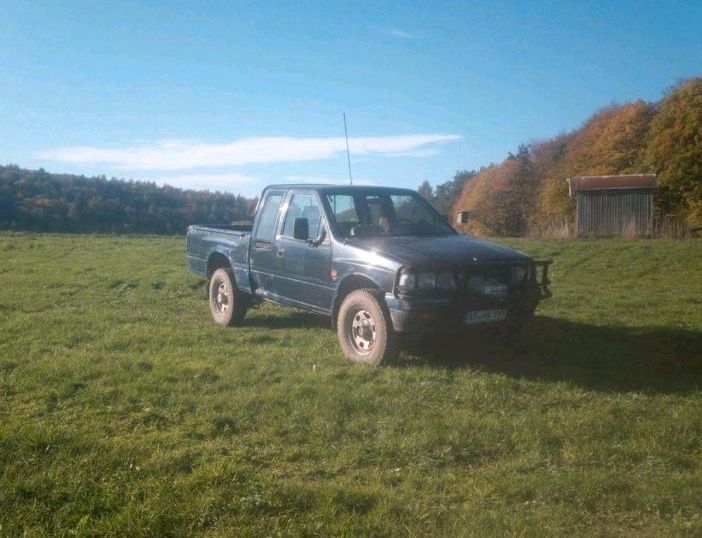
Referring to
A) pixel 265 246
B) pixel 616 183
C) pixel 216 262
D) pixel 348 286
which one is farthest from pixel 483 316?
pixel 616 183

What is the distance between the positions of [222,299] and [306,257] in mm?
2246

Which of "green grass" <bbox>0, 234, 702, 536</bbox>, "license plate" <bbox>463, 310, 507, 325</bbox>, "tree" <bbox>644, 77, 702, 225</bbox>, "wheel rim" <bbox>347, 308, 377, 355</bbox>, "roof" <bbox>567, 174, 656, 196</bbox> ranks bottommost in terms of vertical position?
"green grass" <bbox>0, 234, 702, 536</bbox>

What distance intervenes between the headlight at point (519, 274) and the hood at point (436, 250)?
10cm

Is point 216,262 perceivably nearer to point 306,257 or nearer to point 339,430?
point 306,257

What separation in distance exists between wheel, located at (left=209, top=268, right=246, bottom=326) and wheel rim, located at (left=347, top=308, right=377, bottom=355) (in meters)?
2.66

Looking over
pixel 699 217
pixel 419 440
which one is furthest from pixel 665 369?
pixel 699 217

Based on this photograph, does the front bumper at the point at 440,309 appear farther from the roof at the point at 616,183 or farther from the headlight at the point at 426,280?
the roof at the point at 616,183

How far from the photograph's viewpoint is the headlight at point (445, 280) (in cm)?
690

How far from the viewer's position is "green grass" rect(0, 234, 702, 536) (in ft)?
12.6

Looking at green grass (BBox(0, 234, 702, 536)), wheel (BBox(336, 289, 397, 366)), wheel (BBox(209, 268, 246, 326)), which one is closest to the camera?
green grass (BBox(0, 234, 702, 536))

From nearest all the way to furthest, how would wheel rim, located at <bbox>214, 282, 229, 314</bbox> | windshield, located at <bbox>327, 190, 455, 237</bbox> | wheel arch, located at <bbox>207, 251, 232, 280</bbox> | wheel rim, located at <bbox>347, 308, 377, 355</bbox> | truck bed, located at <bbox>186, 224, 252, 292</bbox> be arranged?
wheel rim, located at <bbox>347, 308, 377, 355</bbox> < windshield, located at <bbox>327, 190, 455, 237</bbox> < truck bed, located at <bbox>186, 224, 252, 292</bbox> < wheel rim, located at <bbox>214, 282, 229, 314</bbox> < wheel arch, located at <bbox>207, 251, 232, 280</bbox>

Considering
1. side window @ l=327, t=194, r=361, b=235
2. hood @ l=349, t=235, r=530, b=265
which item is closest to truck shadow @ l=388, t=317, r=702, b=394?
hood @ l=349, t=235, r=530, b=265

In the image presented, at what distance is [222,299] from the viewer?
9.98m

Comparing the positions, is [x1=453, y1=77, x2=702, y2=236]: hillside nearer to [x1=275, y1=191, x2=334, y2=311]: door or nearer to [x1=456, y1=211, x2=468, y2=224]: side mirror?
[x1=456, y1=211, x2=468, y2=224]: side mirror
